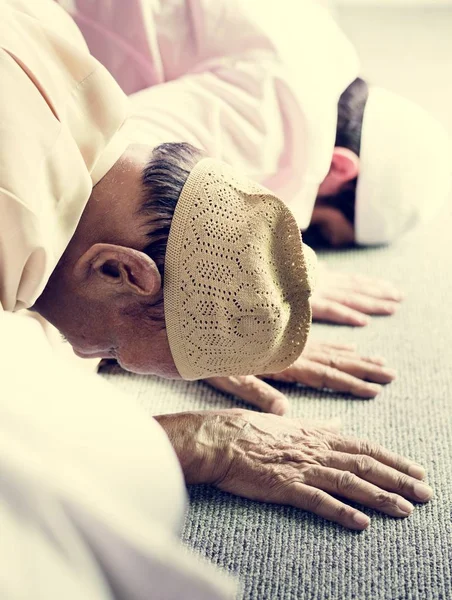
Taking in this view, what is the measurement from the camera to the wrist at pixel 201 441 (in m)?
1.09

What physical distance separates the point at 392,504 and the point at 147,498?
39 cm

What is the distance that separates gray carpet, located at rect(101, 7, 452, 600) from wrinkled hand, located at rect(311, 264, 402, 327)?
0.02 m

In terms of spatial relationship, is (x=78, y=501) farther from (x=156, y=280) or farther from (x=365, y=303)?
(x=365, y=303)

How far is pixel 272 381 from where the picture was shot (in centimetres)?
136

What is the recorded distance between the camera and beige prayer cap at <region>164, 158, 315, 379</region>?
103cm

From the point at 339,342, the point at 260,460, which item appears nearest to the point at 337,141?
the point at 339,342

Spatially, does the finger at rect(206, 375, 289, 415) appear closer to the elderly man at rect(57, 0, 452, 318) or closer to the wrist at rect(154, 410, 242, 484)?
the wrist at rect(154, 410, 242, 484)

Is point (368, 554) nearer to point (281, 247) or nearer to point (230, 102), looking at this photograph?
point (281, 247)

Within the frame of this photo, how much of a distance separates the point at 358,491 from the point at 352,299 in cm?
59

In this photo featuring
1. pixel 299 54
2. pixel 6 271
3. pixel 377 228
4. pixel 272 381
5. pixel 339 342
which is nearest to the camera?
pixel 6 271

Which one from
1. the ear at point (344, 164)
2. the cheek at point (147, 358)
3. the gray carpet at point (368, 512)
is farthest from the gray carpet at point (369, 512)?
the ear at point (344, 164)

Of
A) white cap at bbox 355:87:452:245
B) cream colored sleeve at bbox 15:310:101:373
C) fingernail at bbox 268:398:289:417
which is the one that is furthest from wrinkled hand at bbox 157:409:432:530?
white cap at bbox 355:87:452:245

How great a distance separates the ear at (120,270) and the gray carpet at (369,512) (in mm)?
292

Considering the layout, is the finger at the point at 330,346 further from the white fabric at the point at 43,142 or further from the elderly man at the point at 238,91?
the white fabric at the point at 43,142
